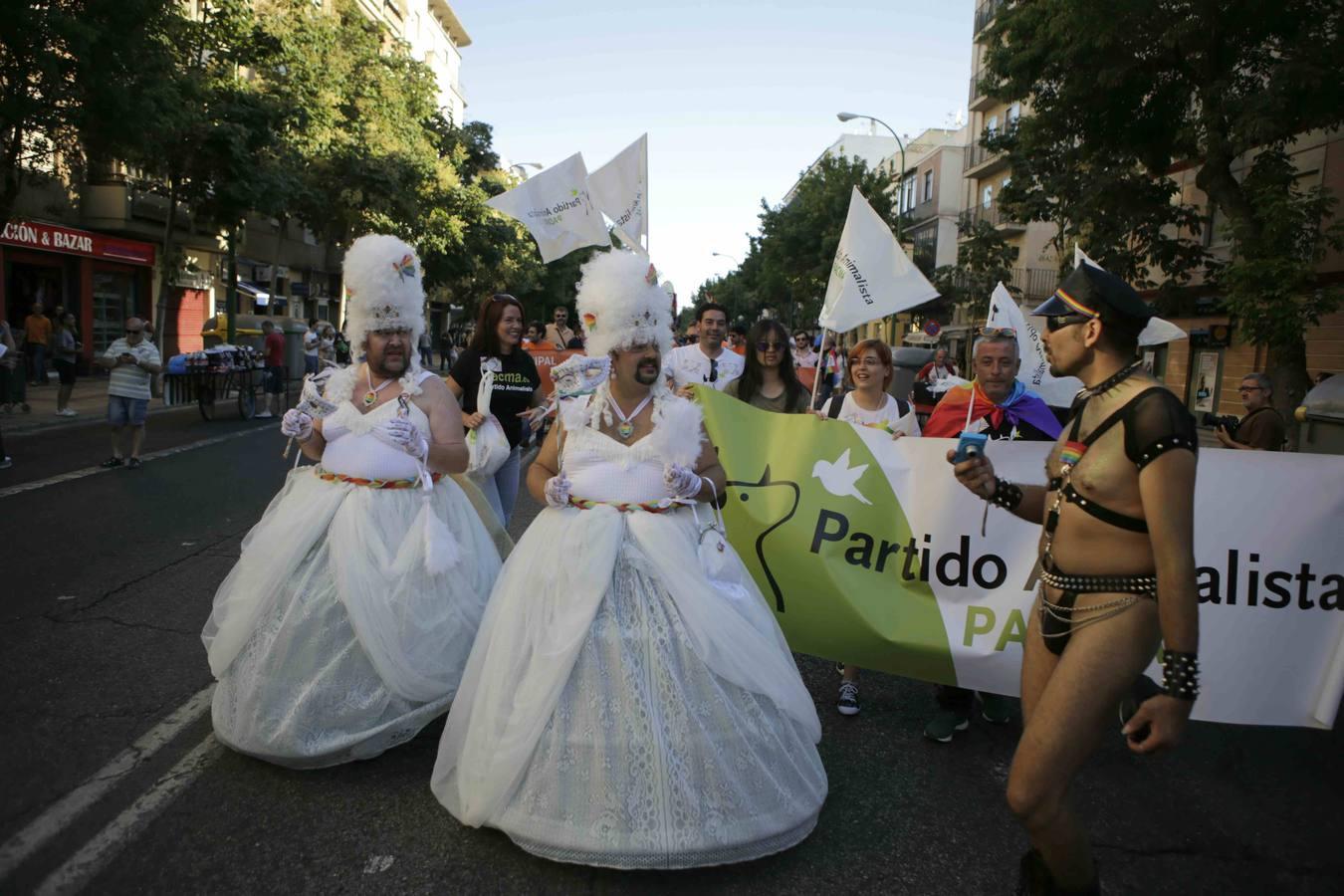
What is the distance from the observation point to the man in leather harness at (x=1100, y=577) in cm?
243

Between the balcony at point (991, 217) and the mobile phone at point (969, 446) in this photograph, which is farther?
the balcony at point (991, 217)

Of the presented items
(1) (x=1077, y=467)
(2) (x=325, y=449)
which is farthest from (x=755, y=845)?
(2) (x=325, y=449)

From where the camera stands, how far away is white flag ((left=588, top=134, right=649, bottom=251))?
9.40 m

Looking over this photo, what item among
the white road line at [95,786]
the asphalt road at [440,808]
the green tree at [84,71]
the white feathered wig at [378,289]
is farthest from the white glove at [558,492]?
the green tree at [84,71]

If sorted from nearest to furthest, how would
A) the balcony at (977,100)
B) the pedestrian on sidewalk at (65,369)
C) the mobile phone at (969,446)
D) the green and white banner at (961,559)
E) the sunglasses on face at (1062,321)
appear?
1. the sunglasses on face at (1062,321)
2. the mobile phone at (969,446)
3. the green and white banner at (961,559)
4. the pedestrian on sidewalk at (65,369)
5. the balcony at (977,100)

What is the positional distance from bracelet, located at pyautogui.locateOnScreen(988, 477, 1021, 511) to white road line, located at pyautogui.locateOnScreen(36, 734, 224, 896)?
3013 mm

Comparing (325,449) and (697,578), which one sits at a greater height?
(325,449)

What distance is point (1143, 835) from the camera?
3664 millimetres

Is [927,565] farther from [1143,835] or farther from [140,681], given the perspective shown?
[140,681]

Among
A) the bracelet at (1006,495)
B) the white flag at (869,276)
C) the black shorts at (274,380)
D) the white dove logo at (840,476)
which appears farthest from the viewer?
the black shorts at (274,380)

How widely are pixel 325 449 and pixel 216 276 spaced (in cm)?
3430

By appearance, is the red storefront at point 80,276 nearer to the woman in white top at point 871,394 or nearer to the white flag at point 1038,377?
the woman in white top at point 871,394

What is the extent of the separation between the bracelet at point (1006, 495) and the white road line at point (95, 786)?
325 cm

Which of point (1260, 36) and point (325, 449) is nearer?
point (325, 449)
